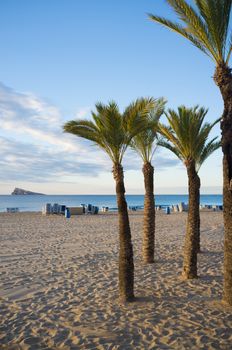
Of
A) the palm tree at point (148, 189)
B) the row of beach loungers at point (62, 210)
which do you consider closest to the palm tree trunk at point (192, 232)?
the palm tree at point (148, 189)

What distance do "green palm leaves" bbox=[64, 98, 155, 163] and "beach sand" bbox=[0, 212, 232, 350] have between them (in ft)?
11.0

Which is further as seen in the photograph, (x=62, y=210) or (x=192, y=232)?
(x=62, y=210)

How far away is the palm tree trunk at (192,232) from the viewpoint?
31.7 ft

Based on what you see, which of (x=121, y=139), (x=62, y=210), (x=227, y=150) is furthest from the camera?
(x=62, y=210)

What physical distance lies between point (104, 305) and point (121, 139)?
3.70 m

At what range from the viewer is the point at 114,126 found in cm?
789

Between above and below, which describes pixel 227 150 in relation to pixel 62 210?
above

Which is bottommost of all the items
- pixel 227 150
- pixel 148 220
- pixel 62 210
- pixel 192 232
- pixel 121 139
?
pixel 62 210

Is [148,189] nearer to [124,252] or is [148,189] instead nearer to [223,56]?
[124,252]

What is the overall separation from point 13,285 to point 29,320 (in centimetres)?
265

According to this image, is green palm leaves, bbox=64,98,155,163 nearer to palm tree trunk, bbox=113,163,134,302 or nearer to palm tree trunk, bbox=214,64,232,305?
palm tree trunk, bbox=113,163,134,302

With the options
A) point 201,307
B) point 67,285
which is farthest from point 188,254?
point 67,285

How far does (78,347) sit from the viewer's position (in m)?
5.61

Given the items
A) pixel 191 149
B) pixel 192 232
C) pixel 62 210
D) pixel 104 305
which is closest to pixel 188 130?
pixel 191 149
